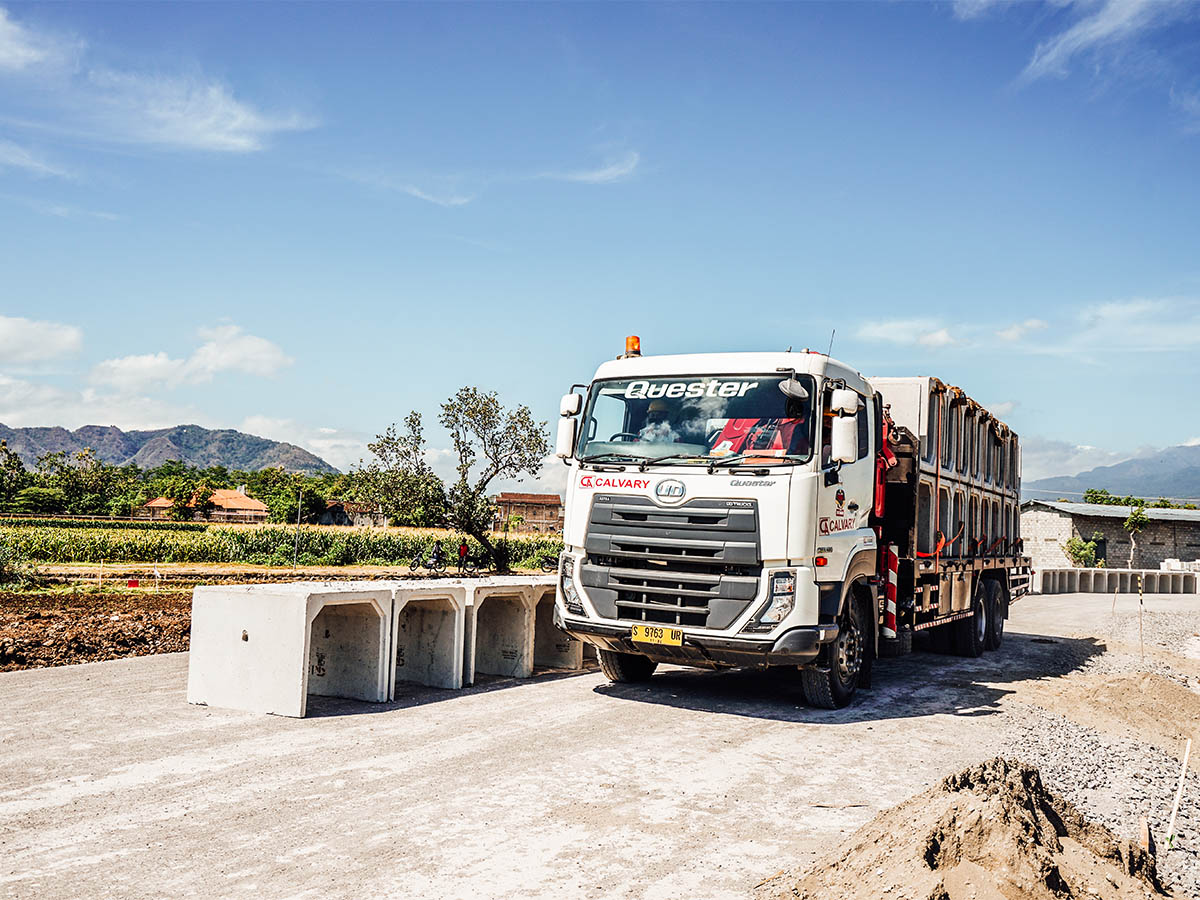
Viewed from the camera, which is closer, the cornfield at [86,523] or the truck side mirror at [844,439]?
the truck side mirror at [844,439]

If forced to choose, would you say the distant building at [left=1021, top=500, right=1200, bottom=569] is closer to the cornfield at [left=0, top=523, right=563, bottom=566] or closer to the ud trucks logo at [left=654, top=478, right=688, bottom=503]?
the cornfield at [left=0, top=523, right=563, bottom=566]

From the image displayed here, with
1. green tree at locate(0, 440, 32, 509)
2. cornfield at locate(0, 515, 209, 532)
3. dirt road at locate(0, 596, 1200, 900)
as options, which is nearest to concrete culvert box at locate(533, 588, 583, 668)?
dirt road at locate(0, 596, 1200, 900)

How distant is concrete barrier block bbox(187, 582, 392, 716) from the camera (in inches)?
340

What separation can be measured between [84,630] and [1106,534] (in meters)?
48.4

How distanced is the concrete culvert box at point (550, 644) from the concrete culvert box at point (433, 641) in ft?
6.03

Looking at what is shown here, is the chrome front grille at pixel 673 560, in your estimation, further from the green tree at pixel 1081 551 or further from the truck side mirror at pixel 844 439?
the green tree at pixel 1081 551

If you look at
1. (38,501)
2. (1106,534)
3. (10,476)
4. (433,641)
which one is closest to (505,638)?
(433,641)

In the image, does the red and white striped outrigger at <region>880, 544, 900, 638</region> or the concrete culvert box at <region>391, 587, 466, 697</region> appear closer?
the concrete culvert box at <region>391, 587, 466, 697</region>

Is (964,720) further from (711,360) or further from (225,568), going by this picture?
(225,568)

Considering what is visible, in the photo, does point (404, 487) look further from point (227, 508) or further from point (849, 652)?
point (227, 508)

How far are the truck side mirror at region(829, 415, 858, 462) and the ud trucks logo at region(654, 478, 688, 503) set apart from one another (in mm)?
1442

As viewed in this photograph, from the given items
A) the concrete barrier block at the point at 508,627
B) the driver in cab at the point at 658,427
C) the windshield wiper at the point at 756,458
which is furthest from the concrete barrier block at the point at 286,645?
the windshield wiper at the point at 756,458

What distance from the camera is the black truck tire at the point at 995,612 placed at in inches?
627

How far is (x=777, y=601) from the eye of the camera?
8.69m
